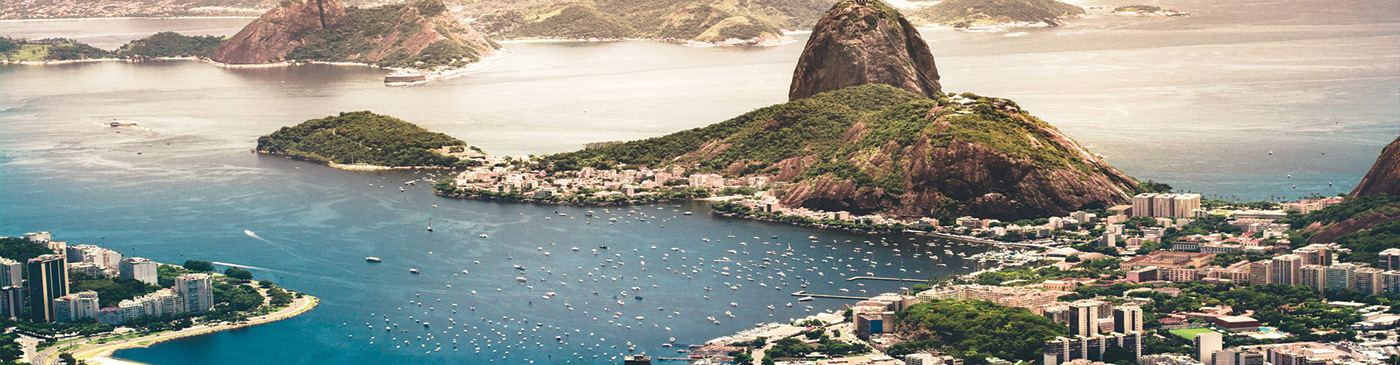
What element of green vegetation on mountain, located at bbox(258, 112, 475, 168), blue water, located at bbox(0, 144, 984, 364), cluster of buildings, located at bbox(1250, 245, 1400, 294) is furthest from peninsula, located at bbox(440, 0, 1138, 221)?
cluster of buildings, located at bbox(1250, 245, 1400, 294)

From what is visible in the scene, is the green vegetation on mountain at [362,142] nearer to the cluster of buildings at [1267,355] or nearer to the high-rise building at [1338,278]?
the high-rise building at [1338,278]

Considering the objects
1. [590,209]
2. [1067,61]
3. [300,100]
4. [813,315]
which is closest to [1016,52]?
[1067,61]

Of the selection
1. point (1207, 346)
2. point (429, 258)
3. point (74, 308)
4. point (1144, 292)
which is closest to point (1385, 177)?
point (1144, 292)

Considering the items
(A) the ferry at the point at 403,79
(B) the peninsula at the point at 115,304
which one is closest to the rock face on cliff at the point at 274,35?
(A) the ferry at the point at 403,79

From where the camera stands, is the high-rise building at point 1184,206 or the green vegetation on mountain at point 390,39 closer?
the high-rise building at point 1184,206

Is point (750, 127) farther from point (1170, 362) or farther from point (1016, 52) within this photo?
point (1016, 52)

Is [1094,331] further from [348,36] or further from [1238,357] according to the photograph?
[348,36]
